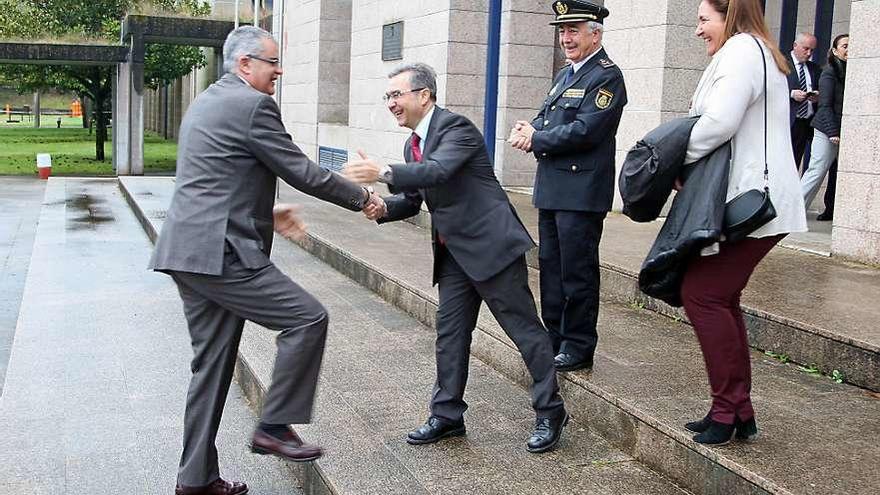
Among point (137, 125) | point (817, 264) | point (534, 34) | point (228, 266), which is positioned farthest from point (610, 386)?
point (137, 125)

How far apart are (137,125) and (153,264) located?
74.0 feet

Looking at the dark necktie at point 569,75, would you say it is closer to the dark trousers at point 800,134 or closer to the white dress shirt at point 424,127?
the white dress shirt at point 424,127

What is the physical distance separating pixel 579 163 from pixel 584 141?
14 centimetres

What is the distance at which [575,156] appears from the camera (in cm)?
511

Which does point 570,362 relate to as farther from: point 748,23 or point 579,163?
point 748,23

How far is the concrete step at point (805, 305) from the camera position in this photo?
4.96 metres

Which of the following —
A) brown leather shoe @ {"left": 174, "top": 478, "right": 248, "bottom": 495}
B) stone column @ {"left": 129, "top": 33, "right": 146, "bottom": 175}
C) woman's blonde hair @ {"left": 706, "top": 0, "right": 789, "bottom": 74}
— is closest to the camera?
woman's blonde hair @ {"left": 706, "top": 0, "right": 789, "bottom": 74}

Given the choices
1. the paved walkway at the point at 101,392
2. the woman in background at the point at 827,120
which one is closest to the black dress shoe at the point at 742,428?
the paved walkway at the point at 101,392

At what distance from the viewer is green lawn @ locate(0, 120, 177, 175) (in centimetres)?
2805

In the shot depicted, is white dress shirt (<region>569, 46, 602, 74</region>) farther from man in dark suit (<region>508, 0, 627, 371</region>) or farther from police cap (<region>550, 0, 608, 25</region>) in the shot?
police cap (<region>550, 0, 608, 25</region>)

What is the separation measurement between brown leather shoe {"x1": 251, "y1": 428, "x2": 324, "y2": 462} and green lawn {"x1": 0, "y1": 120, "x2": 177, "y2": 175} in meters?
24.0

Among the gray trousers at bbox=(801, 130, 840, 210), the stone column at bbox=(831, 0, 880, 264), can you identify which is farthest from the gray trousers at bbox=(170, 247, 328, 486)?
the gray trousers at bbox=(801, 130, 840, 210)

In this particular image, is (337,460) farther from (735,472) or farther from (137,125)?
(137,125)

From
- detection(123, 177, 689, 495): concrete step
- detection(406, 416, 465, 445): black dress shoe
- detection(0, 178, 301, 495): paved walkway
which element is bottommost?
detection(0, 178, 301, 495): paved walkway
